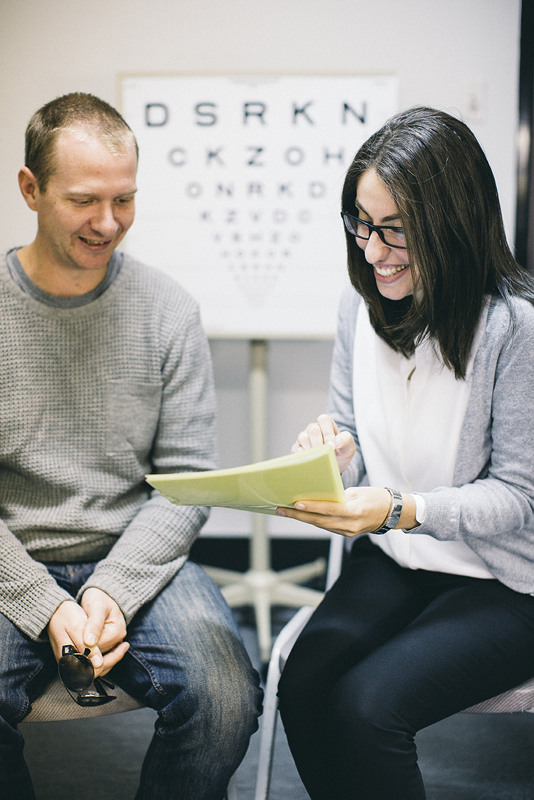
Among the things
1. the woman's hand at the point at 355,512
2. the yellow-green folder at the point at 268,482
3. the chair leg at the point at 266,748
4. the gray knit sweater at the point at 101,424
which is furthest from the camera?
the gray knit sweater at the point at 101,424

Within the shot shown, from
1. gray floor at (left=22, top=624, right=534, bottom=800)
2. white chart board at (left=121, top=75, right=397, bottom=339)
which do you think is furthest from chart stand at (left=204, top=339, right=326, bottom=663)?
gray floor at (left=22, top=624, right=534, bottom=800)

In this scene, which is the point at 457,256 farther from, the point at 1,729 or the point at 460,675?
the point at 1,729

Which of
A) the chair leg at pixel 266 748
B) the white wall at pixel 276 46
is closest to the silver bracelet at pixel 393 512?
the chair leg at pixel 266 748

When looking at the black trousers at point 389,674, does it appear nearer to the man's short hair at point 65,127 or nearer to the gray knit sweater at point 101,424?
the gray knit sweater at point 101,424

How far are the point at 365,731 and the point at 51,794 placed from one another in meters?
0.86

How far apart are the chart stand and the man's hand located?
99cm

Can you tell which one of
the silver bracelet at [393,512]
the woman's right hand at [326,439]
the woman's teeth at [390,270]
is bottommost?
the silver bracelet at [393,512]

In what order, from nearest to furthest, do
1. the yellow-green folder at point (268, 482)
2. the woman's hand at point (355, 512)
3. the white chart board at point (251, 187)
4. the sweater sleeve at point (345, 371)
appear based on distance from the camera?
the yellow-green folder at point (268, 482) < the woman's hand at point (355, 512) < the sweater sleeve at point (345, 371) < the white chart board at point (251, 187)

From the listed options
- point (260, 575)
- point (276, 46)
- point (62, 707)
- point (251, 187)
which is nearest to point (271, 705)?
point (62, 707)

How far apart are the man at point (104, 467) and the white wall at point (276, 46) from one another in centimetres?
110

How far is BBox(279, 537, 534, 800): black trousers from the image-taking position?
94 centimetres

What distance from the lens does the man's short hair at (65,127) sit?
1169 mm

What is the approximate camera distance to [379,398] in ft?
4.07

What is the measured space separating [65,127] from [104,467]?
2.14ft
